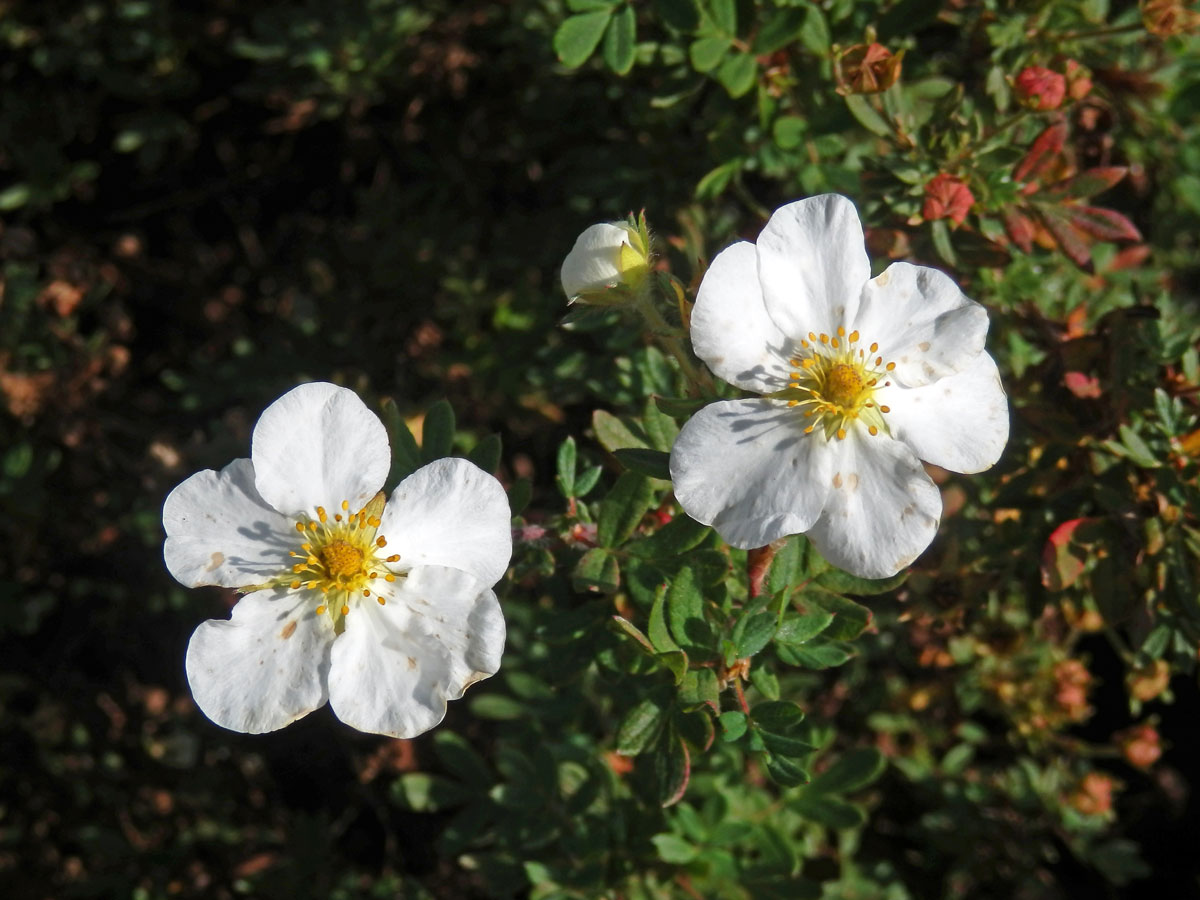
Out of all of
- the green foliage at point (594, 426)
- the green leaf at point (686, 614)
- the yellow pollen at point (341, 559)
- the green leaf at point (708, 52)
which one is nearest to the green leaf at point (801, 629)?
the green foliage at point (594, 426)

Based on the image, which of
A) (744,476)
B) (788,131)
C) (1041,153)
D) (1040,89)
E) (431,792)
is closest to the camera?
(744,476)

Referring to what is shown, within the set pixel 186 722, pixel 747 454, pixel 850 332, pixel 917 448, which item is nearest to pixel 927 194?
pixel 850 332

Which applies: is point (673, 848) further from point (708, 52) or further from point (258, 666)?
point (708, 52)

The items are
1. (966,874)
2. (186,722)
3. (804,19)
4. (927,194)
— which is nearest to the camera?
(927,194)

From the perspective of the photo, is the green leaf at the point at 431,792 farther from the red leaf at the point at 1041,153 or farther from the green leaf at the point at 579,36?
the red leaf at the point at 1041,153

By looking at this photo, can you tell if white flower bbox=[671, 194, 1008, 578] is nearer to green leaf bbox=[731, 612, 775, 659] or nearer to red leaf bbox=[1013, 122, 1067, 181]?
green leaf bbox=[731, 612, 775, 659]

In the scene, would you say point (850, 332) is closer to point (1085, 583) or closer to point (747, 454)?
point (747, 454)

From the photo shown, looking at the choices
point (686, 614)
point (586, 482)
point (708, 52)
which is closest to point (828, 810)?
point (686, 614)
